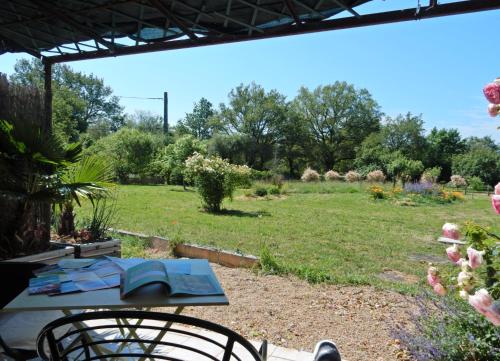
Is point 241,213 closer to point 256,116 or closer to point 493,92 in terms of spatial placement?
point 493,92

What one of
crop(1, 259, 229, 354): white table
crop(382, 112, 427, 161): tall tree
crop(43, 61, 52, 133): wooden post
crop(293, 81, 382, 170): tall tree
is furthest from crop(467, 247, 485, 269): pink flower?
crop(293, 81, 382, 170): tall tree

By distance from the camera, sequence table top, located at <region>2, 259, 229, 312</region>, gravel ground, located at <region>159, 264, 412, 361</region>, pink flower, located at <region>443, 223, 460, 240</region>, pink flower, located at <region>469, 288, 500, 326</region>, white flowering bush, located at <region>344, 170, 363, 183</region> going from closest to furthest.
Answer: pink flower, located at <region>469, 288, 500, 326</region>, table top, located at <region>2, 259, 229, 312</region>, pink flower, located at <region>443, 223, 460, 240</region>, gravel ground, located at <region>159, 264, 412, 361</region>, white flowering bush, located at <region>344, 170, 363, 183</region>

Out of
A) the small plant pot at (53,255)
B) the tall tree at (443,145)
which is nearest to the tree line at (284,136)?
the tall tree at (443,145)

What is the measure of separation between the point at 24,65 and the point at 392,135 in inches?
1405

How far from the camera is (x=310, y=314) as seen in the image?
11.6 ft

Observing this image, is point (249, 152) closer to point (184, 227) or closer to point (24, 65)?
point (184, 227)

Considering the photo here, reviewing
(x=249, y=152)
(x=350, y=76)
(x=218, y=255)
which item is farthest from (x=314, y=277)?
(x=350, y=76)

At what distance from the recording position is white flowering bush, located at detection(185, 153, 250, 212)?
9898 millimetres

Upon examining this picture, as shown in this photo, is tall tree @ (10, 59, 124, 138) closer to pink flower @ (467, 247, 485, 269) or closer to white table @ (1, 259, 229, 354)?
white table @ (1, 259, 229, 354)

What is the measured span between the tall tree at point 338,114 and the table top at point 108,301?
32.3 m

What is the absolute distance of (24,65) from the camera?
39.6m

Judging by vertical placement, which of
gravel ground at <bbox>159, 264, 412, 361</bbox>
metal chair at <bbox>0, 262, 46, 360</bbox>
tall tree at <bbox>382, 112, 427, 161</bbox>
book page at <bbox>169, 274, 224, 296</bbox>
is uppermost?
tall tree at <bbox>382, 112, 427, 161</bbox>

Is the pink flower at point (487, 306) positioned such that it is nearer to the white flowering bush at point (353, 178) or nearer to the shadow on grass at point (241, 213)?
the shadow on grass at point (241, 213)

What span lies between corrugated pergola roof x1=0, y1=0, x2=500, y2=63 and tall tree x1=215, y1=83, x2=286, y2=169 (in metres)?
26.0
